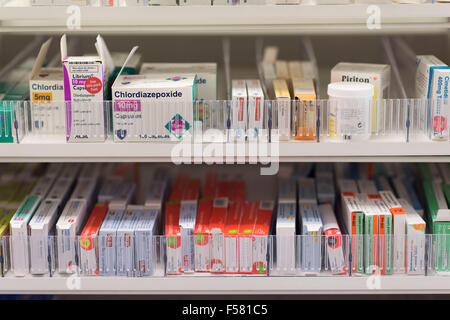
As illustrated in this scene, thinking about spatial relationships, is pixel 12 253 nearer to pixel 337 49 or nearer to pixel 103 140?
pixel 103 140

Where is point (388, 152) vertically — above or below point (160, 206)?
above

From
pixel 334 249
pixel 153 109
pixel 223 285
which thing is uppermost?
pixel 153 109

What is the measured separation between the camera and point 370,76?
184cm

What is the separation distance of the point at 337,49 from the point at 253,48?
29 centimetres

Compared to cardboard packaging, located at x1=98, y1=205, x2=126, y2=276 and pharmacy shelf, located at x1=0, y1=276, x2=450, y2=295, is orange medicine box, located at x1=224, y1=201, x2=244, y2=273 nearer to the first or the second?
pharmacy shelf, located at x1=0, y1=276, x2=450, y2=295

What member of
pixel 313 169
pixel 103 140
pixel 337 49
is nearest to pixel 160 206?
pixel 103 140

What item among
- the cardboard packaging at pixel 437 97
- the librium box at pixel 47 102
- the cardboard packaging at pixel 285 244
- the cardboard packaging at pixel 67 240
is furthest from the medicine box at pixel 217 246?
the cardboard packaging at pixel 437 97

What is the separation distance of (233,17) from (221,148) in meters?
0.34

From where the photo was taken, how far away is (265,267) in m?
1.91

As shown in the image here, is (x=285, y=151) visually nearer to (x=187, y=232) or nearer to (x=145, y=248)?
(x=187, y=232)

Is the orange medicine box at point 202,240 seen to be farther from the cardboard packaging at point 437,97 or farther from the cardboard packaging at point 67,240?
the cardboard packaging at point 437,97

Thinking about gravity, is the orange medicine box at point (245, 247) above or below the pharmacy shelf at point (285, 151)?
below

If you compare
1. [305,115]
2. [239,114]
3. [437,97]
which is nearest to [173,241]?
[239,114]

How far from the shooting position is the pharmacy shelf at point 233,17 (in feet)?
5.71
